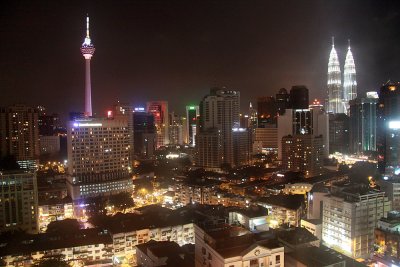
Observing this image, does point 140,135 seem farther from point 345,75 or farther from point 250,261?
point 250,261

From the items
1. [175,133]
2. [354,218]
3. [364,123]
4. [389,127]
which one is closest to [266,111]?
[175,133]

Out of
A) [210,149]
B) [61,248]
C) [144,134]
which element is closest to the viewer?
[61,248]

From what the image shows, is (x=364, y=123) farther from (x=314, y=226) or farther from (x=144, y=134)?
(x=314, y=226)

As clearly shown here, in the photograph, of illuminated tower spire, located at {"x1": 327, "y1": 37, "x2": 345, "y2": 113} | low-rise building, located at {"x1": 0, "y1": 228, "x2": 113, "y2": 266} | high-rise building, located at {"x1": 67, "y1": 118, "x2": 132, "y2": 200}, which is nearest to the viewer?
low-rise building, located at {"x1": 0, "y1": 228, "x2": 113, "y2": 266}

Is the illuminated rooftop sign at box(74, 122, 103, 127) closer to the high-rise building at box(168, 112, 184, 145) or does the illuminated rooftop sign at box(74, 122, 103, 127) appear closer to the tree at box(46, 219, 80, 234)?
the tree at box(46, 219, 80, 234)

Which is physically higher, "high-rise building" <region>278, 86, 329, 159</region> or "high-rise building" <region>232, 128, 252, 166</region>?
"high-rise building" <region>278, 86, 329, 159</region>

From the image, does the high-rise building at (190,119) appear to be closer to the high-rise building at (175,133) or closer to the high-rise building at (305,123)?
the high-rise building at (175,133)

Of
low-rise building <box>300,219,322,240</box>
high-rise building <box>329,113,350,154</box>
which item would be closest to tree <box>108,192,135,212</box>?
low-rise building <box>300,219,322,240</box>
